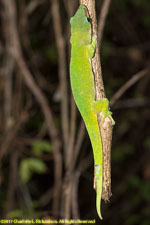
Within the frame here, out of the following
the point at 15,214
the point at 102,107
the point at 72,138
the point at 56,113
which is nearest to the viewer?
the point at 102,107

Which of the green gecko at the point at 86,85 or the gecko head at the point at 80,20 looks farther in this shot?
the gecko head at the point at 80,20

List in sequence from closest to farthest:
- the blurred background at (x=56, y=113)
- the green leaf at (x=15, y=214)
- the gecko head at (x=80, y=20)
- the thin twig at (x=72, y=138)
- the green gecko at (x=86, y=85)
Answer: the green gecko at (x=86, y=85) → the gecko head at (x=80, y=20) → the thin twig at (x=72, y=138) → the green leaf at (x=15, y=214) → the blurred background at (x=56, y=113)

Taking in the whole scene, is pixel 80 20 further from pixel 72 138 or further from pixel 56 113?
pixel 56 113

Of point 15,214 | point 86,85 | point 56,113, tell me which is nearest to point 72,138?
point 15,214

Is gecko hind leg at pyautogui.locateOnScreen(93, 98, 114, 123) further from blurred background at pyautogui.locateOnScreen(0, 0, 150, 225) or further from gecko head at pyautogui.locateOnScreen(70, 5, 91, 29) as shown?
blurred background at pyautogui.locateOnScreen(0, 0, 150, 225)

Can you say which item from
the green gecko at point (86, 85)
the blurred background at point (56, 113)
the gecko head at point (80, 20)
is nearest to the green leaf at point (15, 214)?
the blurred background at point (56, 113)

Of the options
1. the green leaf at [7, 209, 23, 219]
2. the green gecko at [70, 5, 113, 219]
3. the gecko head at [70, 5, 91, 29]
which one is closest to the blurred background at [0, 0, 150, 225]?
the green leaf at [7, 209, 23, 219]

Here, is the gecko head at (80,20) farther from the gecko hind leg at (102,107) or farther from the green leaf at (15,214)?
the green leaf at (15,214)
